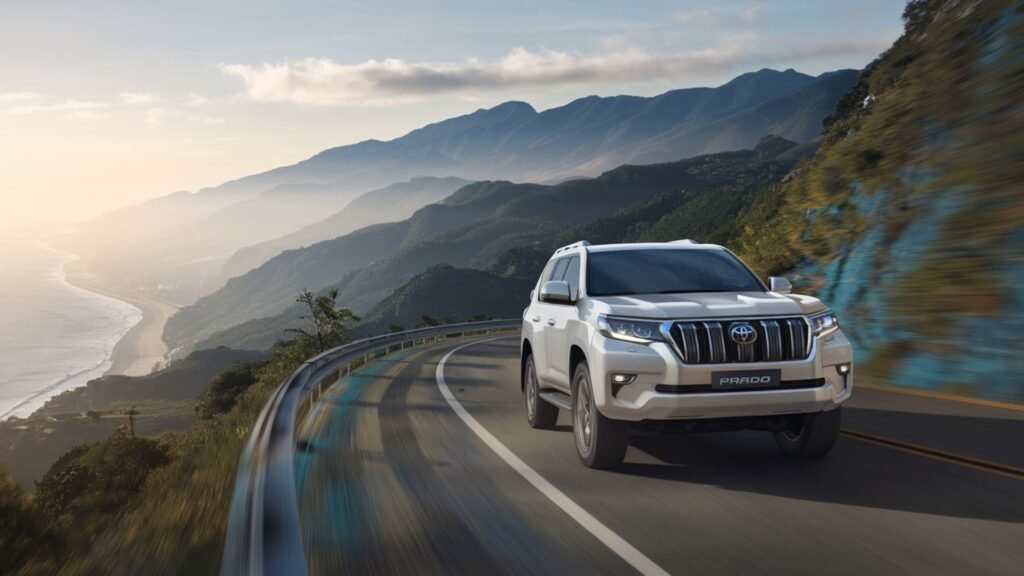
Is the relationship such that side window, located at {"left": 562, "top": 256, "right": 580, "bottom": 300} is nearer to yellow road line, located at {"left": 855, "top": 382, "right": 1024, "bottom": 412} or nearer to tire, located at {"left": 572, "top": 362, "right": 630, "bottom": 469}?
tire, located at {"left": 572, "top": 362, "right": 630, "bottom": 469}

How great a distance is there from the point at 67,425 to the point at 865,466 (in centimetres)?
17843

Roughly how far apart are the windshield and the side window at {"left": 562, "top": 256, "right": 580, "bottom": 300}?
0.15 metres

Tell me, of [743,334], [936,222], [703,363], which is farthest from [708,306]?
[936,222]

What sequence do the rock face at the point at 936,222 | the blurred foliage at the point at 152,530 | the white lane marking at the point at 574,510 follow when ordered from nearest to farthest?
1. the white lane marking at the point at 574,510
2. the blurred foliage at the point at 152,530
3. the rock face at the point at 936,222

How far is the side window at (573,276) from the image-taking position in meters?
8.43

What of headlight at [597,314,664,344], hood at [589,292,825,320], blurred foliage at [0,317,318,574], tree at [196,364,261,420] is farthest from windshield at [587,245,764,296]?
tree at [196,364,261,420]

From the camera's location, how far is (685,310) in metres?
6.83

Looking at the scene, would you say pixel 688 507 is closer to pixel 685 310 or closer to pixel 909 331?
pixel 685 310

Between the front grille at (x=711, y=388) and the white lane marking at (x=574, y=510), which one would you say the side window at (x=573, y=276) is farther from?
the front grille at (x=711, y=388)

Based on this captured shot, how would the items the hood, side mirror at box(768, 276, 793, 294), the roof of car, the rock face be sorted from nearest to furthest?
the hood, side mirror at box(768, 276, 793, 294), the roof of car, the rock face

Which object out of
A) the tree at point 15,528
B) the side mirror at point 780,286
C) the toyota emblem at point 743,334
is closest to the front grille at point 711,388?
the toyota emblem at point 743,334

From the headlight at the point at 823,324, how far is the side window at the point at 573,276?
7.24 ft

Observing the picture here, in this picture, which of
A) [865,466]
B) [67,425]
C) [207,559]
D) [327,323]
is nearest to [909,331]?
[865,466]

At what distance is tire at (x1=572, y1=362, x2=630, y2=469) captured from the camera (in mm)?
7223
